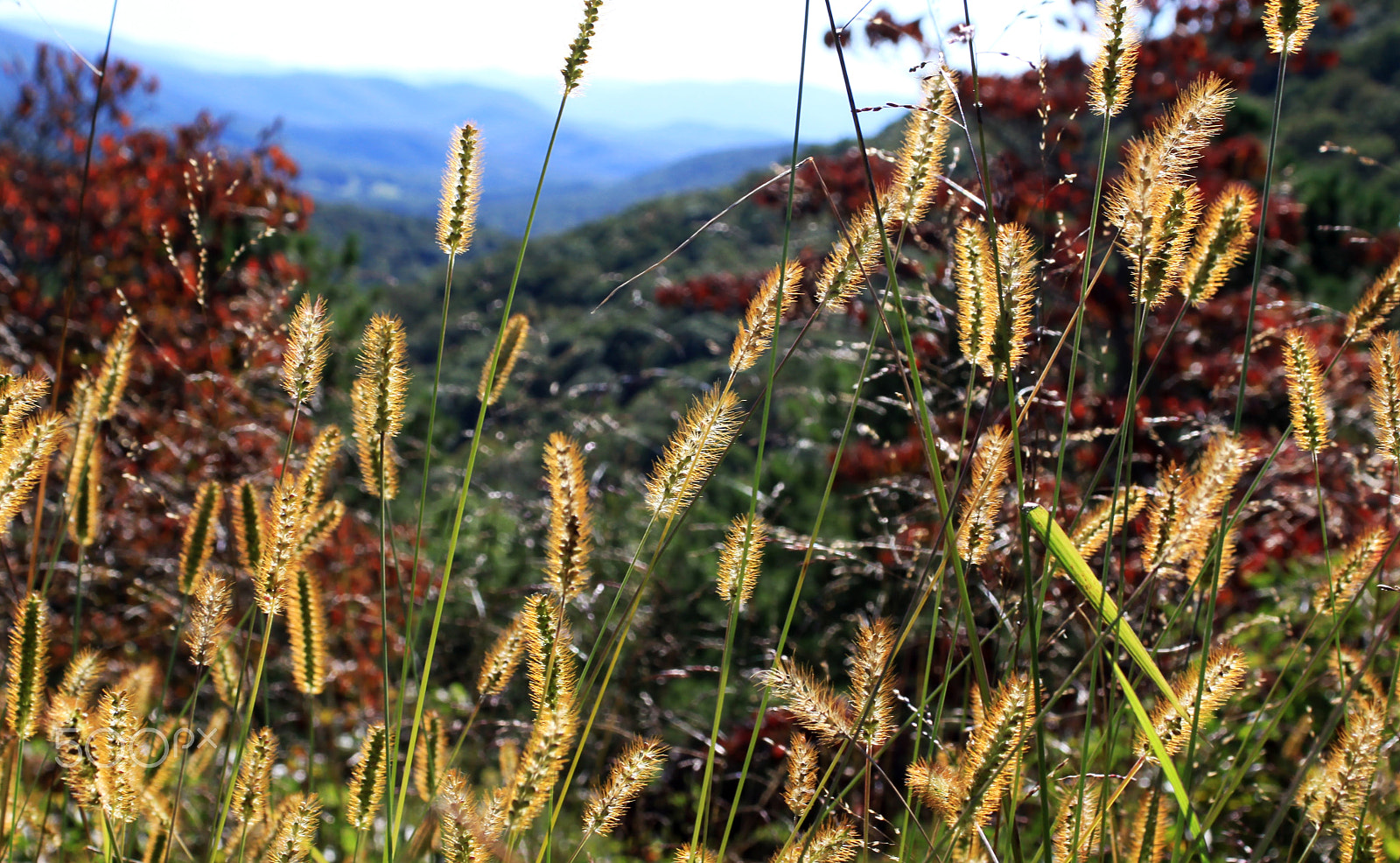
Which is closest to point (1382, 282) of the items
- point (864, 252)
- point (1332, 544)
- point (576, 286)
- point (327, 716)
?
point (864, 252)

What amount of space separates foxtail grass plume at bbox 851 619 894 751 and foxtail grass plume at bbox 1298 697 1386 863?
428 mm

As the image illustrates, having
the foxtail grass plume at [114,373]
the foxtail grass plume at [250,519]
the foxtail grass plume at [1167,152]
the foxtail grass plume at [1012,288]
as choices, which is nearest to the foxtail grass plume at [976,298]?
the foxtail grass plume at [1012,288]

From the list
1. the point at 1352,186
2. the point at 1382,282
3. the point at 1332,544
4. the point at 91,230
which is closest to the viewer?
the point at 1382,282

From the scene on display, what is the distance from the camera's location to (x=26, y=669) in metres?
0.99

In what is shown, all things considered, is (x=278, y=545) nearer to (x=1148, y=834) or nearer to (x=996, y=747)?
(x=996, y=747)

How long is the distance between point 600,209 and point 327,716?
136m

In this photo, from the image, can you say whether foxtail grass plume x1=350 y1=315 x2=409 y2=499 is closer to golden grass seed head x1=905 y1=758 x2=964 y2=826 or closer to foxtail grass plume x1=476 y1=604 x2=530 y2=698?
foxtail grass plume x1=476 y1=604 x2=530 y2=698

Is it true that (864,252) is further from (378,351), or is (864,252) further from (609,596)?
(609,596)

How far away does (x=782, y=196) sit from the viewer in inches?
176

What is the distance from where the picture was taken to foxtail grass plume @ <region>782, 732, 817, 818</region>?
0.91 meters

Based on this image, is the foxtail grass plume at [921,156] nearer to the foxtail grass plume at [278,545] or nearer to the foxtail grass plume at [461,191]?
the foxtail grass plume at [461,191]

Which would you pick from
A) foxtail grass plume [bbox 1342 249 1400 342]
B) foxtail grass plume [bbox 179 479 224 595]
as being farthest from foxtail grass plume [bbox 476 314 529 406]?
foxtail grass plume [bbox 1342 249 1400 342]

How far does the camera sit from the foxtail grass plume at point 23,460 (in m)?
0.97

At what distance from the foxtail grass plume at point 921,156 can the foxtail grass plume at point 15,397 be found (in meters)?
0.98
